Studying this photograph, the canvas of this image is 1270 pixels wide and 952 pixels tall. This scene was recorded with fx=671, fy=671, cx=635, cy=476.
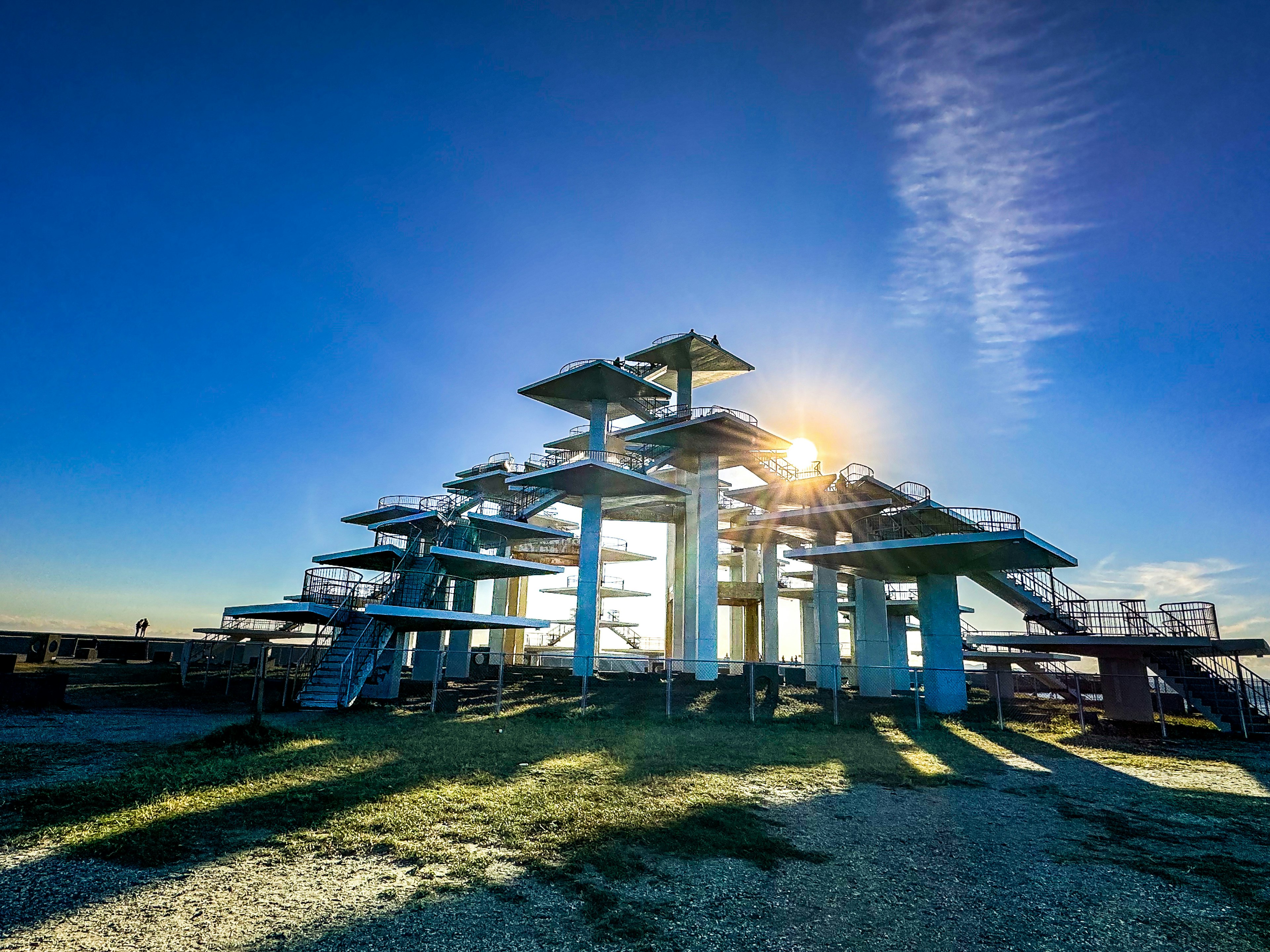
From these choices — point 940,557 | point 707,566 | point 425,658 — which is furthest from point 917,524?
point 425,658

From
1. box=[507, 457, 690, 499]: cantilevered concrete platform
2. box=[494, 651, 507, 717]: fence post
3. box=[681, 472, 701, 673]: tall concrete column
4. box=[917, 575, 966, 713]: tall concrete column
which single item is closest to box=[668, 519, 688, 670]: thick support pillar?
box=[681, 472, 701, 673]: tall concrete column

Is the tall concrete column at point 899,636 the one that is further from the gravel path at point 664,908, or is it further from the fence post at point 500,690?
the gravel path at point 664,908

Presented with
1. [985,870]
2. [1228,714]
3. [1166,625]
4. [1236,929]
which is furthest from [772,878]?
[1166,625]

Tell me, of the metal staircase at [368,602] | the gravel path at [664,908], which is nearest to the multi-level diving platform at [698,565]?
the metal staircase at [368,602]

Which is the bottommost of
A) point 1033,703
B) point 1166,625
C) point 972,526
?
point 1033,703

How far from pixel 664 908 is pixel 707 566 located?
32185 mm

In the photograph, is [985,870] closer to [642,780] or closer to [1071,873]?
[1071,873]

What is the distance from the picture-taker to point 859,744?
18234 millimetres

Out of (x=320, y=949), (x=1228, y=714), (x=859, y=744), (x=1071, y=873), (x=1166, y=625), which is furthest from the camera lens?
(x=1166, y=625)

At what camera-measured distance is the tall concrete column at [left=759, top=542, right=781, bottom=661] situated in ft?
159

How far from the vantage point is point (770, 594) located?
48688 millimetres

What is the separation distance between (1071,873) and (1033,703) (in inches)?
1376

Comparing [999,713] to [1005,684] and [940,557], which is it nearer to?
[940,557]

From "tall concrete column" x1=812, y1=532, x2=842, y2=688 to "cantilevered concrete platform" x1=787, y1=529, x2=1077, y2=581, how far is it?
29.0 ft
